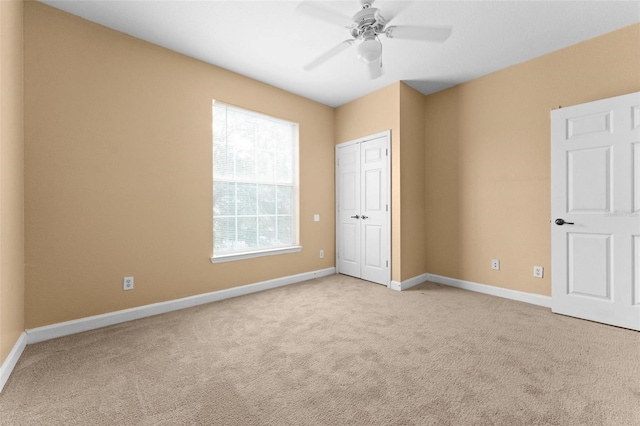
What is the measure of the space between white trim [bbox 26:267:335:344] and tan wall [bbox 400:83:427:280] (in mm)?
1760

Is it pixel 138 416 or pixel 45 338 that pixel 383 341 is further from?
pixel 45 338

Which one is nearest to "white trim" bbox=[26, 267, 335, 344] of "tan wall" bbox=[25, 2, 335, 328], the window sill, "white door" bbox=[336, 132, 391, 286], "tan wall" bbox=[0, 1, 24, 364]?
"tan wall" bbox=[25, 2, 335, 328]

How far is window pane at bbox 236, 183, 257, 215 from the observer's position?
11.9 feet

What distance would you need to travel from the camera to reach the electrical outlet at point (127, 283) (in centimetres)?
269

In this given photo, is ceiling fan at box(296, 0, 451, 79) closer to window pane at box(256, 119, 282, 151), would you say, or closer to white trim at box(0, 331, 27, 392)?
window pane at box(256, 119, 282, 151)

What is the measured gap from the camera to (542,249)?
10.3ft

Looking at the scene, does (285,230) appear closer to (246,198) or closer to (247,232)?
(247,232)

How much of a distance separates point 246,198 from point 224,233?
550mm

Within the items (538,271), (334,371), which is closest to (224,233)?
(334,371)

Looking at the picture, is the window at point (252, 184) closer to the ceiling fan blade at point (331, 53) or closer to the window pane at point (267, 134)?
the window pane at point (267, 134)

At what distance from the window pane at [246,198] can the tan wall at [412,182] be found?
2.03 metres

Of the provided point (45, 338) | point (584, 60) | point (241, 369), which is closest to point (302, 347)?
point (241, 369)

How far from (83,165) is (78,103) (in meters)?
0.55

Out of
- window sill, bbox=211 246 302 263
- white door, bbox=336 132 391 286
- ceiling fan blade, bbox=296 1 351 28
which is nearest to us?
ceiling fan blade, bbox=296 1 351 28
